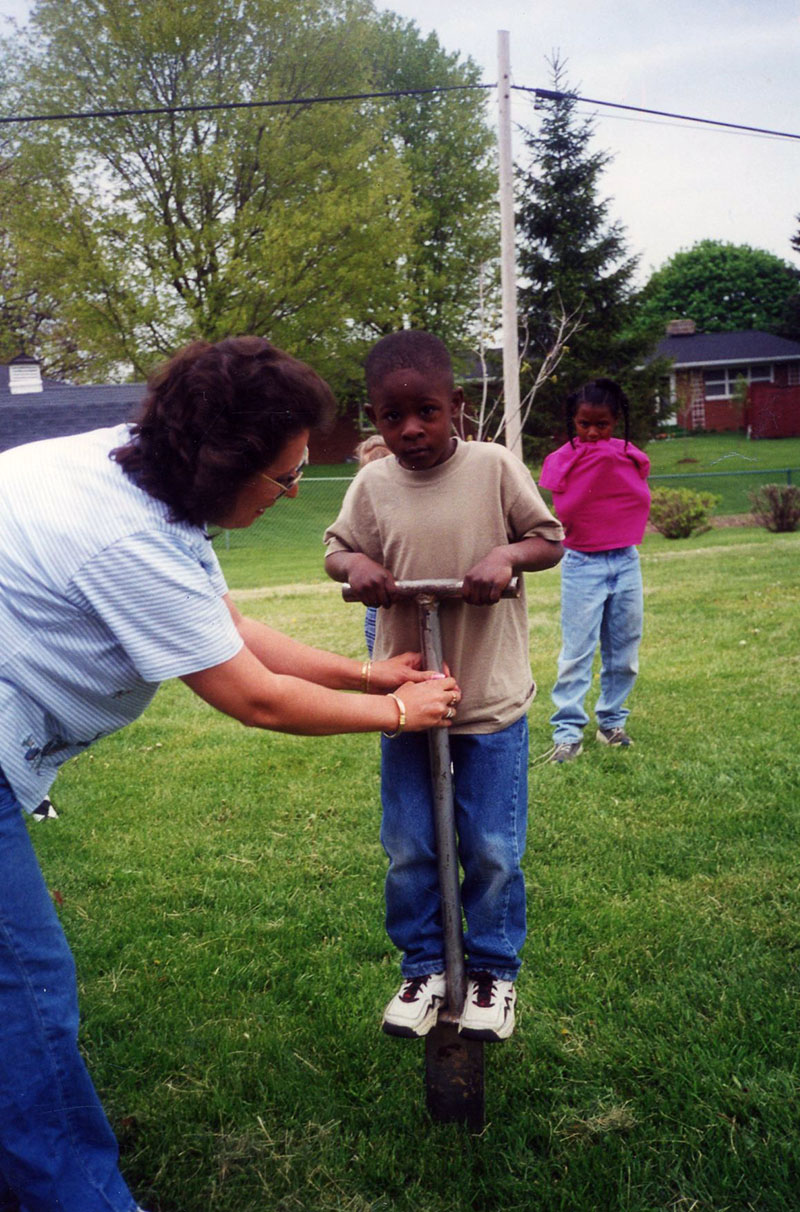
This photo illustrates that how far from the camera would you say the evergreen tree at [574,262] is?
96.3ft

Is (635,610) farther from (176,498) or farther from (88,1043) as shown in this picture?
(176,498)

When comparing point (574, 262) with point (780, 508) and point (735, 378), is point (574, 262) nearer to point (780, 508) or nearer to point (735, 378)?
point (780, 508)

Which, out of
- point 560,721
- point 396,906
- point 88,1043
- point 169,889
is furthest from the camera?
point 560,721

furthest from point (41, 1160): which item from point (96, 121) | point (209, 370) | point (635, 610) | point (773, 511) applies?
point (96, 121)

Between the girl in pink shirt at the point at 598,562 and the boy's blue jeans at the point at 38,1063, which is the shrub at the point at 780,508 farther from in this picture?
the boy's blue jeans at the point at 38,1063

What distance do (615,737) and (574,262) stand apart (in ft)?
83.7

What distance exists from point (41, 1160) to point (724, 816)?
325cm

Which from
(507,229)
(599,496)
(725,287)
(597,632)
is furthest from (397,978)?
(725,287)

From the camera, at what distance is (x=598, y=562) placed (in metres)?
6.00

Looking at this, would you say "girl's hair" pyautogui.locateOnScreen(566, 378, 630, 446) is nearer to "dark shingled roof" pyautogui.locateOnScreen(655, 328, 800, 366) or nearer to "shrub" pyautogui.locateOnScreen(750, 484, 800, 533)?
"shrub" pyautogui.locateOnScreen(750, 484, 800, 533)

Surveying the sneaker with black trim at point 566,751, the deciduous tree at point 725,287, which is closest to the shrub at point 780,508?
the sneaker with black trim at point 566,751

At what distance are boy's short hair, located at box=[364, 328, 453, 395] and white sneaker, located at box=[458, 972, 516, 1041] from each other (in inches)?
62.0

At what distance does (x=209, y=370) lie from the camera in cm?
224

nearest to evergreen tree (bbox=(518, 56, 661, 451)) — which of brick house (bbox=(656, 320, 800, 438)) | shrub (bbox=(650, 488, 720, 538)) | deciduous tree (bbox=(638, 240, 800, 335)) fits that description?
shrub (bbox=(650, 488, 720, 538))
